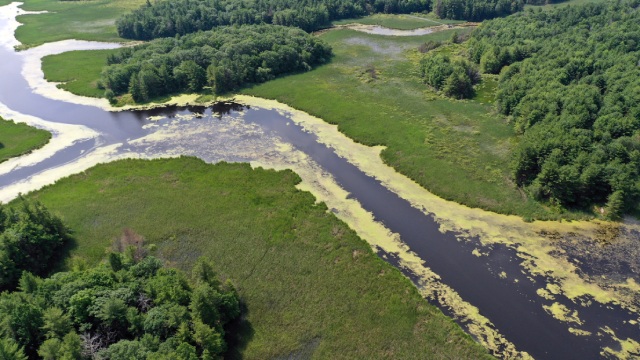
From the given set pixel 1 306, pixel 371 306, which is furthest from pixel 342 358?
pixel 1 306

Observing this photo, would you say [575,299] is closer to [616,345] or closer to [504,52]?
[616,345]

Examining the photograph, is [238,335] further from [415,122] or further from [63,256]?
[415,122]

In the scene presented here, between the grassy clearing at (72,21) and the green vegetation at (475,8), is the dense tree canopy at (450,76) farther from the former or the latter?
the grassy clearing at (72,21)

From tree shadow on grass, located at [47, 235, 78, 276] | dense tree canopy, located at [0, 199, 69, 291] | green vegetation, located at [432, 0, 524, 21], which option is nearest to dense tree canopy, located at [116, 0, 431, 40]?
green vegetation, located at [432, 0, 524, 21]

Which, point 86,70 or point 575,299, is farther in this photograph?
point 86,70

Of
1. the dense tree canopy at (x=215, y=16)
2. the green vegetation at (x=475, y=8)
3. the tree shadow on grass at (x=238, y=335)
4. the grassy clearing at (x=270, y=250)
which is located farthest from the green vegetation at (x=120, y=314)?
the green vegetation at (x=475, y=8)

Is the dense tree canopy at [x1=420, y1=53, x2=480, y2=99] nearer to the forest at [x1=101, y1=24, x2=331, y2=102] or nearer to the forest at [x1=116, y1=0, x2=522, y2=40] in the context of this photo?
the forest at [x1=101, y1=24, x2=331, y2=102]

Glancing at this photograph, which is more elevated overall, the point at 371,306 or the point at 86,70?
the point at 86,70
